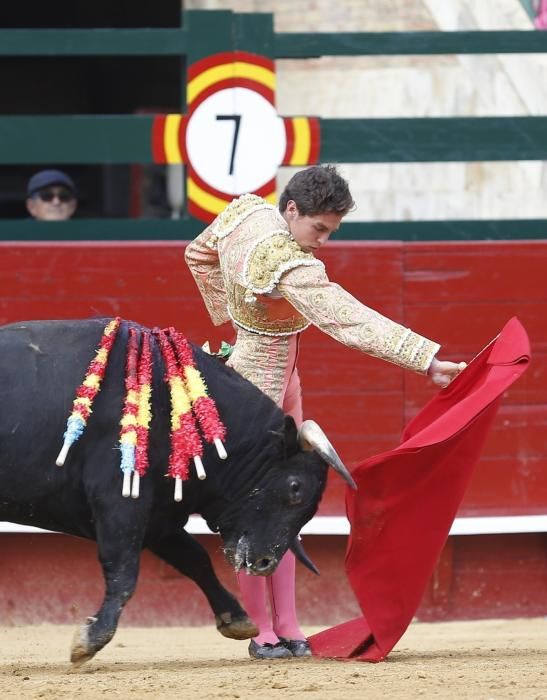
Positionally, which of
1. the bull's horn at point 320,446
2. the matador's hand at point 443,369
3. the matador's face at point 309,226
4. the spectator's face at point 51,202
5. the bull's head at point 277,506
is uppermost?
the spectator's face at point 51,202

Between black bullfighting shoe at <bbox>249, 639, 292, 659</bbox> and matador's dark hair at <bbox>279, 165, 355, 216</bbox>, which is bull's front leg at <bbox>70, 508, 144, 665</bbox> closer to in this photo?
black bullfighting shoe at <bbox>249, 639, 292, 659</bbox>

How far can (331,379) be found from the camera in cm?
578

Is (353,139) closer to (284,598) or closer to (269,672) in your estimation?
(284,598)

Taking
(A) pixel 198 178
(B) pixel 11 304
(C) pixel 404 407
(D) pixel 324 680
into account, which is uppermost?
(A) pixel 198 178

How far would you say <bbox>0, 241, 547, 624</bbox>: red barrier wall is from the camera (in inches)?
225

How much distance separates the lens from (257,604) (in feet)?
14.9

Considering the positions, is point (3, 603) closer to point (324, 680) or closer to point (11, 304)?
point (11, 304)

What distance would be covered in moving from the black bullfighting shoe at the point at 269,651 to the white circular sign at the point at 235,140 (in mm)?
1949

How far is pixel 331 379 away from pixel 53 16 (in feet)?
17.7

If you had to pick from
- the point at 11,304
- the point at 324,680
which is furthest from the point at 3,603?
the point at 324,680

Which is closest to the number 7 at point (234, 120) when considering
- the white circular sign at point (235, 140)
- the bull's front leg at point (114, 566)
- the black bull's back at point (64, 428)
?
the white circular sign at point (235, 140)

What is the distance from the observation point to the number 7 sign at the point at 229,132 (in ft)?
19.4

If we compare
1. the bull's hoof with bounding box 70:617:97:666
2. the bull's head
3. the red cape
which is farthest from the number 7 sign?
the bull's hoof with bounding box 70:617:97:666

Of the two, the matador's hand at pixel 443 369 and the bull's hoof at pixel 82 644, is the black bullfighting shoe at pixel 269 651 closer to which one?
the bull's hoof at pixel 82 644
